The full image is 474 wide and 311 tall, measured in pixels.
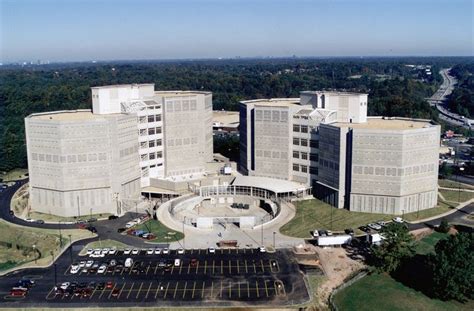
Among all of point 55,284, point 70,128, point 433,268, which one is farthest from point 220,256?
point 70,128

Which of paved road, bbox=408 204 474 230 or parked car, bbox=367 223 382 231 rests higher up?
parked car, bbox=367 223 382 231

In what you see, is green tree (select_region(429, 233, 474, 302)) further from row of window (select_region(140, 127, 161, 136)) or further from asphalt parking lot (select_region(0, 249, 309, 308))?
row of window (select_region(140, 127, 161, 136))

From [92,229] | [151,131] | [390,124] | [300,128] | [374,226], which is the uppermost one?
[390,124]

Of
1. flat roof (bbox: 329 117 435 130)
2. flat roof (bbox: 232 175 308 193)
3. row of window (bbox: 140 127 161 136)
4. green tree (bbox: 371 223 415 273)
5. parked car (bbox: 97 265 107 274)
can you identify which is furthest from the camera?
row of window (bbox: 140 127 161 136)

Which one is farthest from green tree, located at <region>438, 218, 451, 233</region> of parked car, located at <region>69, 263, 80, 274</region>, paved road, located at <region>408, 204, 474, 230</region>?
parked car, located at <region>69, 263, 80, 274</region>

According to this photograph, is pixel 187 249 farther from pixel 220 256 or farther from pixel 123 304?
pixel 123 304

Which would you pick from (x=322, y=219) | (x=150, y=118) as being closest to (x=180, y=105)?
(x=150, y=118)

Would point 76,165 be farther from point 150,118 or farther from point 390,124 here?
point 390,124
